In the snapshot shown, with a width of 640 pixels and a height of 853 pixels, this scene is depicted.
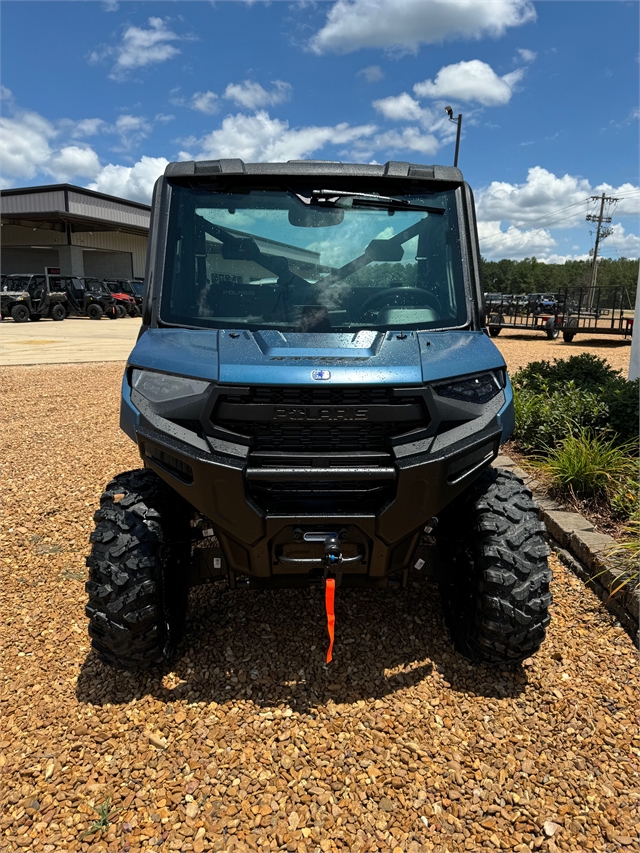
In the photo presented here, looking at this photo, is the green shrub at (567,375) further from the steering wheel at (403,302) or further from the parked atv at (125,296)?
the parked atv at (125,296)

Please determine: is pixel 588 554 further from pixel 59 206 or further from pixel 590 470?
pixel 59 206

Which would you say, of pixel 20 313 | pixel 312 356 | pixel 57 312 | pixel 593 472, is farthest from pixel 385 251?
pixel 57 312

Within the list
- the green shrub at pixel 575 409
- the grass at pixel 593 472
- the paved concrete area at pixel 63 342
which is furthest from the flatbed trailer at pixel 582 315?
the grass at pixel 593 472

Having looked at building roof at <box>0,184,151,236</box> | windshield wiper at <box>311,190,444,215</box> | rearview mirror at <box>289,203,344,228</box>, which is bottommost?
rearview mirror at <box>289,203,344,228</box>

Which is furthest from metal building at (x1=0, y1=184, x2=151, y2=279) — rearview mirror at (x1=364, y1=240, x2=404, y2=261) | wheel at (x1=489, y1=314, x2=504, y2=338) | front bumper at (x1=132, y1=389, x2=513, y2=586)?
front bumper at (x1=132, y1=389, x2=513, y2=586)

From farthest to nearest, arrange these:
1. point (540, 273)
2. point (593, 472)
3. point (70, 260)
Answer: point (540, 273) < point (70, 260) < point (593, 472)

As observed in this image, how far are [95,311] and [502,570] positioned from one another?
27.4m

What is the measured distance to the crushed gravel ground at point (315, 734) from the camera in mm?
2014

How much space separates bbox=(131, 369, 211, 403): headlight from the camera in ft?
7.45

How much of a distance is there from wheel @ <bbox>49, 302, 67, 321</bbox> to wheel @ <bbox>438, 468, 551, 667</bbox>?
1013 inches

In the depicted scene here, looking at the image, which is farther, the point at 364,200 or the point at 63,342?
the point at 63,342

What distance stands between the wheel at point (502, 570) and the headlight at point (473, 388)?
47 centimetres

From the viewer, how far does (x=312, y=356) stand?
7.57 feet

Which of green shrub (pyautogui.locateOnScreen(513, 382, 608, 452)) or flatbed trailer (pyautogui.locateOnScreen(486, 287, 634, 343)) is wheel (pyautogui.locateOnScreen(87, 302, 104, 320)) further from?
green shrub (pyautogui.locateOnScreen(513, 382, 608, 452))
